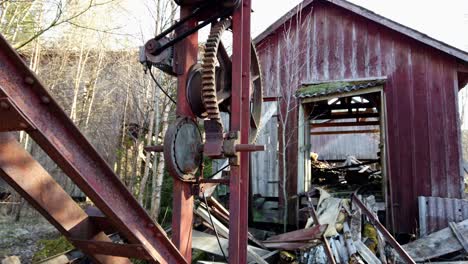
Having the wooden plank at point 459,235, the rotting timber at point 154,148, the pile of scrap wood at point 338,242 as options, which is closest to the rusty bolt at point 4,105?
the rotting timber at point 154,148

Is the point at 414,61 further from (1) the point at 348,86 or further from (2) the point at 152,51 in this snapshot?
(2) the point at 152,51

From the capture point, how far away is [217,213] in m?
6.67

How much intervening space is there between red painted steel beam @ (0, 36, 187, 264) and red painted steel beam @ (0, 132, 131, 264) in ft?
1.37

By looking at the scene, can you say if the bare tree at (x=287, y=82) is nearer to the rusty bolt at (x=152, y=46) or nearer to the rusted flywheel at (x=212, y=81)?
the rusted flywheel at (x=212, y=81)

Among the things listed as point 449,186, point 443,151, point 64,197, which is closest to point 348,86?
point 443,151

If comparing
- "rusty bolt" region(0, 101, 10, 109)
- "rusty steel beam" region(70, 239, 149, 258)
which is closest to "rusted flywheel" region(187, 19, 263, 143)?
"rusty steel beam" region(70, 239, 149, 258)

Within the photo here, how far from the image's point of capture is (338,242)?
20.4ft

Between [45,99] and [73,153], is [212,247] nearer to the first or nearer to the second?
[73,153]

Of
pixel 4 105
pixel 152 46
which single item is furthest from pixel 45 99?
pixel 152 46

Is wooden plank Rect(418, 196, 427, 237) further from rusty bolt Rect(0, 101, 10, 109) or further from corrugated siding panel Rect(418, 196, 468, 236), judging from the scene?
rusty bolt Rect(0, 101, 10, 109)

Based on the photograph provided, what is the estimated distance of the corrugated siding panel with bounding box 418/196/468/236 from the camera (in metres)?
7.87

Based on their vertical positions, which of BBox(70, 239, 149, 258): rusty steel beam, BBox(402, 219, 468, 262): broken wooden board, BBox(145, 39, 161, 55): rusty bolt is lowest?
BBox(402, 219, 468, 262): broken wooden board

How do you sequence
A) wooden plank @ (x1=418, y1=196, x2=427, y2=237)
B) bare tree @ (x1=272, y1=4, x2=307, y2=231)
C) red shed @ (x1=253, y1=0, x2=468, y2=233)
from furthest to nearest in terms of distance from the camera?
1. bare tree @ (x1=272, y1=4, x2=307, y2=231)
2. red shed @ (x1=253, y1=0, x2=468, y2=233)
3. wooden plank @ (x1=418, y1=196, x2=427, y2=237)

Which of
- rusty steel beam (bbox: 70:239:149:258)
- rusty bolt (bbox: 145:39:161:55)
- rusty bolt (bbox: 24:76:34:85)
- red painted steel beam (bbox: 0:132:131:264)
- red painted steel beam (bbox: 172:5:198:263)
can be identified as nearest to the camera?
rusty bolt (bbox: 24:76:34:85)
